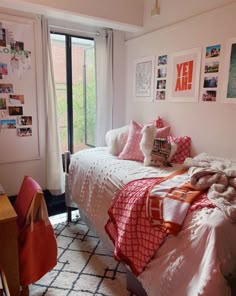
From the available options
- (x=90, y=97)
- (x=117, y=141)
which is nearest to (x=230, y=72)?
(x=117, y=141)

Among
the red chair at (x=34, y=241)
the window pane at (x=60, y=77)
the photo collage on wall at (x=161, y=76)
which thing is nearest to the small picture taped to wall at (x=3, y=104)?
the window pane at (x=60, y=77)

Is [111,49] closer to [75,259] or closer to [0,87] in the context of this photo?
[0,87]

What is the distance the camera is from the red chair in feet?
5.01

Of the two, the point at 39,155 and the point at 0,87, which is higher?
the point at 0,87

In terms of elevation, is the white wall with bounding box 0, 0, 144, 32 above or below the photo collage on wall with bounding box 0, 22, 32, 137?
above

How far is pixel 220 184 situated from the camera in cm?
142

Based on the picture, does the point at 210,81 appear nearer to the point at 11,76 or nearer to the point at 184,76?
the point at 184,76

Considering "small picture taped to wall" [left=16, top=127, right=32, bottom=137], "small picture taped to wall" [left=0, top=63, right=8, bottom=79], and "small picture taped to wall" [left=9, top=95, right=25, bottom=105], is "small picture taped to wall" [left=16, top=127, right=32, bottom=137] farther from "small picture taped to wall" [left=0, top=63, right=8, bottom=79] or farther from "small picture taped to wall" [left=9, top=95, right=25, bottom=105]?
"small picture taped to wall" [left=0, top=63, right=8, bottom=79]

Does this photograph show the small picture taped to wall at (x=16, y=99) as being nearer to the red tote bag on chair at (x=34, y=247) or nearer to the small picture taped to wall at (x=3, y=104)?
the small picture taped to wall at (x=3, y=104)

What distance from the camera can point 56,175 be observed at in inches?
114

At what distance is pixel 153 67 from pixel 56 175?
1.71 m

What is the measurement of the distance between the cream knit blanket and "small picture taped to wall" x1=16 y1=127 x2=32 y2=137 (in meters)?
1.95

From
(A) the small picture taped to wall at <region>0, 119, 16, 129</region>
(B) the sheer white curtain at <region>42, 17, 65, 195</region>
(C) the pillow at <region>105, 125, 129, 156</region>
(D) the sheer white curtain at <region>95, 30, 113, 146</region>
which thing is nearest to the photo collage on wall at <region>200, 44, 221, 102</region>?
(C) the pillow at <region>105, 125, 129, 156</region>

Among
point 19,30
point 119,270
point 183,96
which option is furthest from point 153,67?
point 119,270
